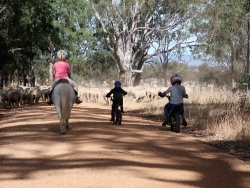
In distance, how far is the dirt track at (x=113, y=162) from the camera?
524cm

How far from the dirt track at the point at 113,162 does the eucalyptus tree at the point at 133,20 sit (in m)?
24.8

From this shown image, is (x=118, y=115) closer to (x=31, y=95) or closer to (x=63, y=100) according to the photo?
(x=63, y=100)

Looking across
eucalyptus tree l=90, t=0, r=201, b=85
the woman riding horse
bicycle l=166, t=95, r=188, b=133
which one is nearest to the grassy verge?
bicycle l=166, t=95, r=188, b=133

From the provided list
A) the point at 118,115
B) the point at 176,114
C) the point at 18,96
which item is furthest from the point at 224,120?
the point at 18,96

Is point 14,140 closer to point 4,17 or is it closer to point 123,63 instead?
point 4,17

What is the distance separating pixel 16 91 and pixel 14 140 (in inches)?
689

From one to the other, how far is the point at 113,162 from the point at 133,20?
95.8 feet

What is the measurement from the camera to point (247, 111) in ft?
40.1

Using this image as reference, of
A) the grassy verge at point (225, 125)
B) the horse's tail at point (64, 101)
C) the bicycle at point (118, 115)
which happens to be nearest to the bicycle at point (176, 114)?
Answer: the grassy verge at point (225, 125)

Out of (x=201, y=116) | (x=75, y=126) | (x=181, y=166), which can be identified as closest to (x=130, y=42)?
(x=201, y=116)

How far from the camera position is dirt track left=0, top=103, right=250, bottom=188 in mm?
5242

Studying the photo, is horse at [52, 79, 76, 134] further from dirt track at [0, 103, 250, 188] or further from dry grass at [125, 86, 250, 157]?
dry grass at [125, 86, 250, 157]

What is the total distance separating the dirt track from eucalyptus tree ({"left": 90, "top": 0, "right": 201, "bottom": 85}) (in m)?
24.8

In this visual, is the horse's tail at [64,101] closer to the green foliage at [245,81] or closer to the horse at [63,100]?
the horse at [63,100]
